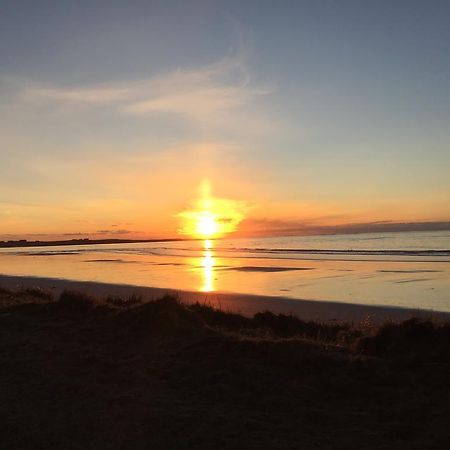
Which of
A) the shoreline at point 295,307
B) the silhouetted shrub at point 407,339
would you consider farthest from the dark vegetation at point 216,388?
the shoreline at point 295,307

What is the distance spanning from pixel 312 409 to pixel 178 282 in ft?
71.3

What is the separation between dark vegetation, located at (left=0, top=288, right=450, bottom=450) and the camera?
207 inches

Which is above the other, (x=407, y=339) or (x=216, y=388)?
(x=407, y=339)

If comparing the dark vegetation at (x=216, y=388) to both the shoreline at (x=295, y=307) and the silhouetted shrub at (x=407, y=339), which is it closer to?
the silhouetted shrub at (x=407, y=339)

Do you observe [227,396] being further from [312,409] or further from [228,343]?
[228,343]

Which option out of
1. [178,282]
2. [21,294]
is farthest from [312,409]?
[178,282]

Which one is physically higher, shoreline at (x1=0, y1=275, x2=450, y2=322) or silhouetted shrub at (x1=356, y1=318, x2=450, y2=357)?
silhouetted shrub at (x1=356, y1=318, x2=450, y2=357)

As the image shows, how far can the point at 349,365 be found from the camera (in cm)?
712

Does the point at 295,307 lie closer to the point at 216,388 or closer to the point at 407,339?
the point at 407,339

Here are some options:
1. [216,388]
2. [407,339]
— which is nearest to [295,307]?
[407,339]

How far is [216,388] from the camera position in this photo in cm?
679

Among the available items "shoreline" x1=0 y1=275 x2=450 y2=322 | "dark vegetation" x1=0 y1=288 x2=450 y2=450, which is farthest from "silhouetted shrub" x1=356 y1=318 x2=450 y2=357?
"shoreline" x1=0 y1=275 x2=450 y2=322

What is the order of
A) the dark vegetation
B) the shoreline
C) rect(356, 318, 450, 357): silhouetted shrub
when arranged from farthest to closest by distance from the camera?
1. the shoreline
2. rect(356, 318, 450, 357): silhouetted shrub
3. the dark vegetation

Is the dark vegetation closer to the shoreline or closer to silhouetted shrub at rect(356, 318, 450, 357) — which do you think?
silhouetted shrub at rect(356, 318, 450, 357)
